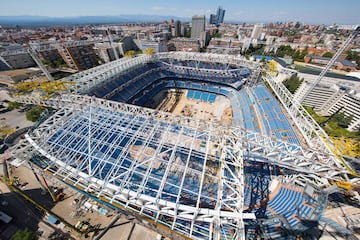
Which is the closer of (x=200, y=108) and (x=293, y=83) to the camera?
(x=200, y=108)

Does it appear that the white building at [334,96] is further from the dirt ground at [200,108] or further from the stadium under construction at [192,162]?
the dirt ground at [200,108]

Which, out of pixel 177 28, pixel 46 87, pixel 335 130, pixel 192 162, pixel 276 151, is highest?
pixel 46 87

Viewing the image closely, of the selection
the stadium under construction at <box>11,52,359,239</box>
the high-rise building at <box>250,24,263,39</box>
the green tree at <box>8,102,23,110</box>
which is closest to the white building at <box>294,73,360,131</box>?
the stadium under construction at <box>11,52,359,239</box>

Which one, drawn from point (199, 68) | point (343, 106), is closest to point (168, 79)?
point (199, 68)

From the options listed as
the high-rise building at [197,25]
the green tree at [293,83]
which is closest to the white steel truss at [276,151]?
the green tree at [293,83]

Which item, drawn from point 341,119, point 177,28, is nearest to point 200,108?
point 341,119

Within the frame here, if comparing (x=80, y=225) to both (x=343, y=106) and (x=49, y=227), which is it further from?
(x=343, y=106)

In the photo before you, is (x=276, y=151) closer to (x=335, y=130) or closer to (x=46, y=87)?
(x=335, y=130)

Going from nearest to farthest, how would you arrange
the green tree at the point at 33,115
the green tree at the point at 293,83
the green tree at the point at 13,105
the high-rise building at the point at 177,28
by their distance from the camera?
the green tree at the point at 33,115 < the green tree at the point at 13,105 < the green tree at the point at 293,83 < the high-rise building at the point at 177,28

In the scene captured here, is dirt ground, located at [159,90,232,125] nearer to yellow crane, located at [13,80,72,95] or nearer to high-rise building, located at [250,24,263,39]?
yellow crane, located at [13,80,72,95]
